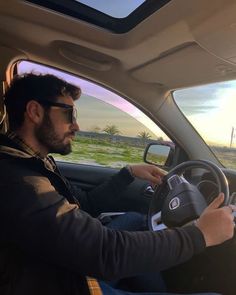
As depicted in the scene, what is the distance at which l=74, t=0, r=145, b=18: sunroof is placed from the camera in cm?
193

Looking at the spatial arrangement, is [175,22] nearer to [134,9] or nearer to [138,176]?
[134,9]

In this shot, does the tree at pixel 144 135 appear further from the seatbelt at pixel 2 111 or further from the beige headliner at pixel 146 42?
the seatbelt at pixel 2 111

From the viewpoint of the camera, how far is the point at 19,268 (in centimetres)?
137

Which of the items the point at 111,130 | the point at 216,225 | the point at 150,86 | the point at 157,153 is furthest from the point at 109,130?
the point at 216,225

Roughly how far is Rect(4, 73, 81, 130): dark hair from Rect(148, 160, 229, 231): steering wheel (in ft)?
2.20

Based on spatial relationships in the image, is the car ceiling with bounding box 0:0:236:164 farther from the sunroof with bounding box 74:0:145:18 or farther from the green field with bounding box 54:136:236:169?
the green field with bounding box 54:136:236:169

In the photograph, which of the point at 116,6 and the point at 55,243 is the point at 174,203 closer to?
the point at 55,243

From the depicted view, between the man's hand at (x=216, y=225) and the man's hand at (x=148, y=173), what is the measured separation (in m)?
0.85

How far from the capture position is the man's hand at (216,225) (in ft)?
4.80

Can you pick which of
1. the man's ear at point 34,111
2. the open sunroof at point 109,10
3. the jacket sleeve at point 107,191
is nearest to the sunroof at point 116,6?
the open sunroof at point 109,10

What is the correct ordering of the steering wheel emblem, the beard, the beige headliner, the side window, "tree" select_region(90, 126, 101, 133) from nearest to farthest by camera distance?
the beard → the beige headliner → the steering wheel emblem → the side window → "tree" select_region(90, 126, 101, 133)

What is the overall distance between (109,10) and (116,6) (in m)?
0.07

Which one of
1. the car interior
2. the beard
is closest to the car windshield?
the car interior

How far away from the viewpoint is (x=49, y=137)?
1.76 meters
